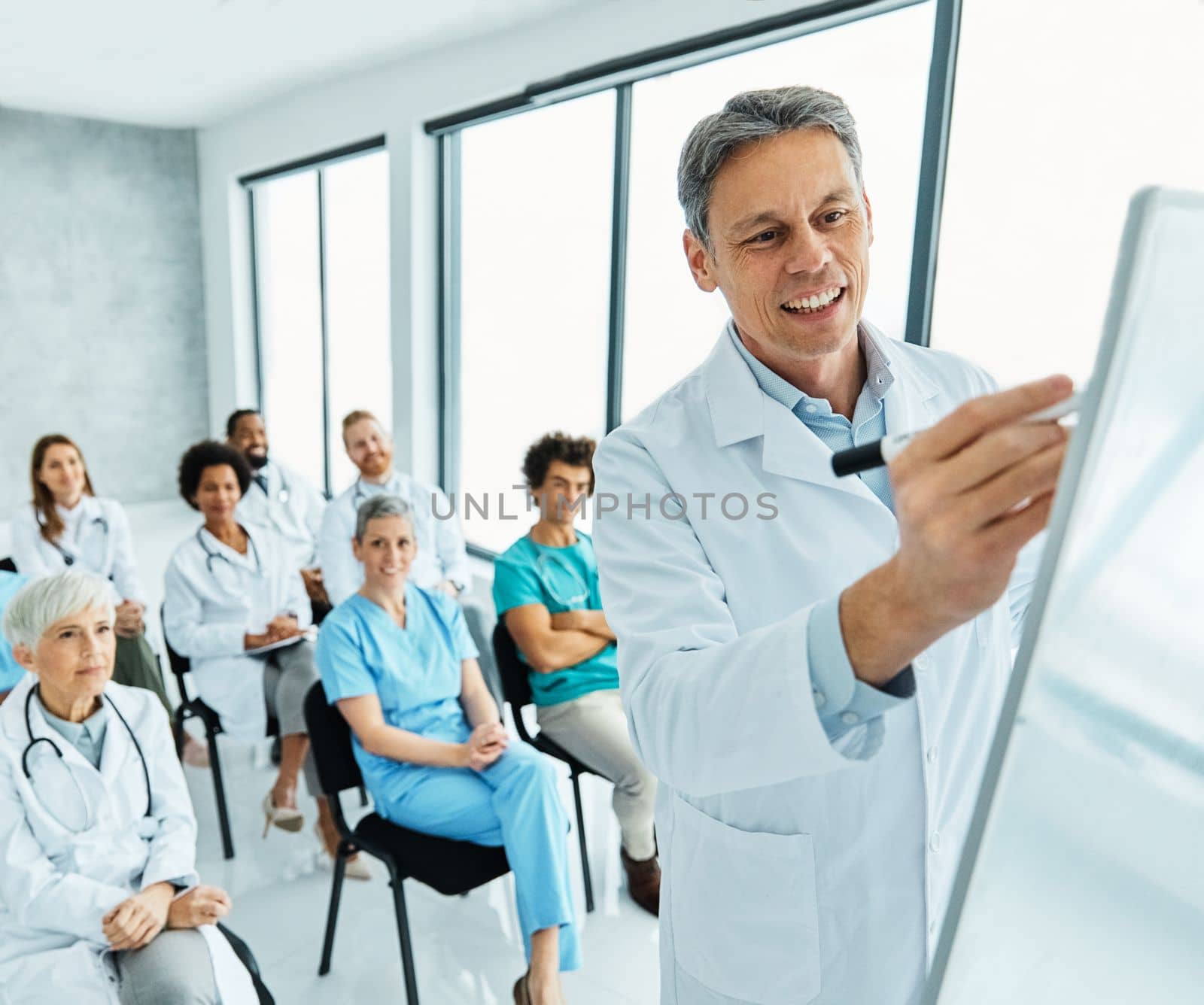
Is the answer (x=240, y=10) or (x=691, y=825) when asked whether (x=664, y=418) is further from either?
(x=240, y=10)

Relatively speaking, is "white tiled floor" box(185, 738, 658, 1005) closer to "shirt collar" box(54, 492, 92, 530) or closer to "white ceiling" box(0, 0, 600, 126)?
"shirt collar" box(54, 492, 92, 530)

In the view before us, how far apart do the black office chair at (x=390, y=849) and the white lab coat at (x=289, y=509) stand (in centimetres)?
213

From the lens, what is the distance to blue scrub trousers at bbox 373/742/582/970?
227cm

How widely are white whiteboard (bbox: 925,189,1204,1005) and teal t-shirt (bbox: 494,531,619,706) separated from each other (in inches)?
97.7

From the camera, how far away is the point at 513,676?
286 centimetres

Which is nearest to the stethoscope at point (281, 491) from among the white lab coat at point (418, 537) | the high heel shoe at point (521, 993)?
the white lab coat at point (418, 537)

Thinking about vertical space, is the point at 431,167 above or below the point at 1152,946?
above

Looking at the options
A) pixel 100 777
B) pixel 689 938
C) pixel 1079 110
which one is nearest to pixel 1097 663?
pixel 689 938

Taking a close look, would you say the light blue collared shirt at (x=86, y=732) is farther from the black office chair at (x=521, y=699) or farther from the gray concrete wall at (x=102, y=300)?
the gray concrete wall at (x=102, y=300)

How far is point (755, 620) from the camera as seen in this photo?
94cm

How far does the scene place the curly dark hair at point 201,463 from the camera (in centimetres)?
370

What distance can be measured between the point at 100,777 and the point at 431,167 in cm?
434

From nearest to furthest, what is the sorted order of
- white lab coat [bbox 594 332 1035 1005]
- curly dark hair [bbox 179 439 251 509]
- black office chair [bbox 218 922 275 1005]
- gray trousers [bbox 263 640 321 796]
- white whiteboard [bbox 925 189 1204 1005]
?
1. white whiteboard [bbox 925 189 1204 1005]
2. white lab coat [bbox 594 332 1035 1005]
3. black office chair [bbox 218 922 275 1005]
4. gray trousers [bbox 263 640 321 796]
5. curly dark hair [bbox 179 439 251 509]

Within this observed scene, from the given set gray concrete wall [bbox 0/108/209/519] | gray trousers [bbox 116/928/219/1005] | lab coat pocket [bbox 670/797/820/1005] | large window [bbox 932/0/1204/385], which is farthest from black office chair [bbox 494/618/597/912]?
gray concrete wall [bbox 0/108/209/519]
